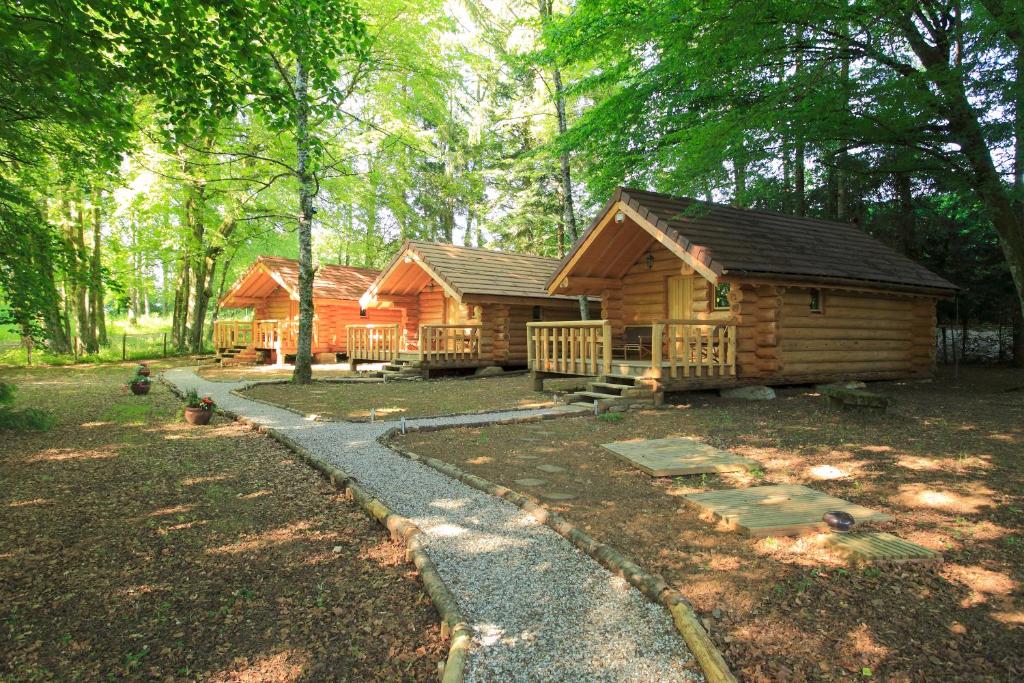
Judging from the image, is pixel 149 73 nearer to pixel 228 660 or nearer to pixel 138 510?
pixel 138 510

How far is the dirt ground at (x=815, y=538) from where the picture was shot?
282cm

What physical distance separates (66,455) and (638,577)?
22.9 feet

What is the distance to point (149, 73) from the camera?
5.52 meters

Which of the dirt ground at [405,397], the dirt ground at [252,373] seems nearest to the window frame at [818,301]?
the dirt ground at [405,397]

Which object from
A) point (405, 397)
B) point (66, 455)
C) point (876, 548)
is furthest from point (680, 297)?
point (66, 455)

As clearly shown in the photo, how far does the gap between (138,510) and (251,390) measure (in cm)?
1008

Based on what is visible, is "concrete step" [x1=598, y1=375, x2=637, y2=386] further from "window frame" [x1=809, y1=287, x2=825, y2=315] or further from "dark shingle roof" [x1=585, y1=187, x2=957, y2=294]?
"window frame" [x1=809, y1=287, x2=825, y2=315]

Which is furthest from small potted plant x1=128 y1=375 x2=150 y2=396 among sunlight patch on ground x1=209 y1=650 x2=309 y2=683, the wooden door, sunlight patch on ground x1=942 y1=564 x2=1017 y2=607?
sunlight patch on ground x1=942 y1=564 x2=1017 y2=607

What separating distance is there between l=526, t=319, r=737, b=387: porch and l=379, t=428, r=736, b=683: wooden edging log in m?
6.20

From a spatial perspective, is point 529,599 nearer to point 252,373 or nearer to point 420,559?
point 420,559

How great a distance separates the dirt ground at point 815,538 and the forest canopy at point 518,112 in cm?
488

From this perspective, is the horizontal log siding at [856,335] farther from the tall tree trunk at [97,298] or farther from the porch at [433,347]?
the tall tree trunk at [97,298]

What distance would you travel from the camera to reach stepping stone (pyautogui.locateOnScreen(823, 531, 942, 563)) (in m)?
3.69

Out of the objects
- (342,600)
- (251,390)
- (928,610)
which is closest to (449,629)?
(342,600)
